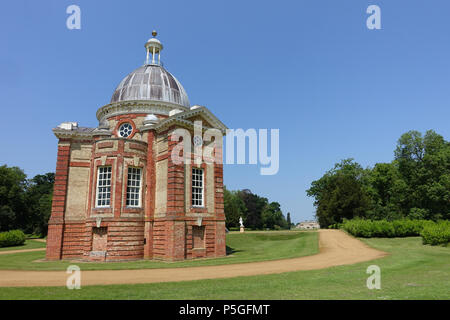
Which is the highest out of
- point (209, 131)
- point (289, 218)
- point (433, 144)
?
point (433, 144)

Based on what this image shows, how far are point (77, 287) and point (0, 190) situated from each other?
55.6 metres

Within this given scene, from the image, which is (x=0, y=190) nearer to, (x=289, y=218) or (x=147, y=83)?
(x=147, y=83)

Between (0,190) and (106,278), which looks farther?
(0,190)

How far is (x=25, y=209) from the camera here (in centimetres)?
6512

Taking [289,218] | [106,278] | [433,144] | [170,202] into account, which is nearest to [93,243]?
[170,202]

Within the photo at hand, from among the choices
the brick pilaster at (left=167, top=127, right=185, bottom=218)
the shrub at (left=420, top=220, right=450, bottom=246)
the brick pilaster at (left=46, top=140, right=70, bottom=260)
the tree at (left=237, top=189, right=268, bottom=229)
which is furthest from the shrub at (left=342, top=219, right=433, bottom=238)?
the tree at (left=237, top=189, right=268, bottom=229)

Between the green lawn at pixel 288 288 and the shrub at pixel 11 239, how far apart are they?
34.1 metres

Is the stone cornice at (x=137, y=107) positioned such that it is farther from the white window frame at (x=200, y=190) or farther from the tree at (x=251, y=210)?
the tree at (x=251, y=210)

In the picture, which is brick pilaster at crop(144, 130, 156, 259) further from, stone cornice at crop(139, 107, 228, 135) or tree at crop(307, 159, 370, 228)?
tree at crop(307, 159, 370, 228)

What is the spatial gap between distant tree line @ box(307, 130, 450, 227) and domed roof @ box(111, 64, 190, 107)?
33.7 metres

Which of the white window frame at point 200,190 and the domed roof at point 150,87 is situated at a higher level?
the domed roof at point 150,87

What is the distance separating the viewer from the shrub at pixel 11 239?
38.7m

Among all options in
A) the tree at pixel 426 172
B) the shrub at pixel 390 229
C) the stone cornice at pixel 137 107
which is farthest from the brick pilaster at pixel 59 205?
the tree at pixel 426 172

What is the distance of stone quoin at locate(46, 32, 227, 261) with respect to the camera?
75.9ft
